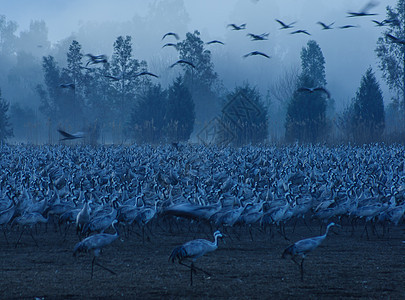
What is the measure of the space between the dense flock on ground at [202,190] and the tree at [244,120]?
16.1m

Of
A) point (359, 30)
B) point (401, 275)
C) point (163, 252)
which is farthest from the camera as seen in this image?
point (359, 30)

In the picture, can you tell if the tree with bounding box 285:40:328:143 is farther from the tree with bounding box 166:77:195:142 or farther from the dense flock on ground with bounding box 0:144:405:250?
the dense flock on ground with bounding box 0:144:405:250

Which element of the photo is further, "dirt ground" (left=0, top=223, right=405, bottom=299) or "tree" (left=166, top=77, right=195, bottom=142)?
"tree" (left=166, top=77, right=195, bottom=142)

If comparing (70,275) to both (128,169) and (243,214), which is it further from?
(128,169)

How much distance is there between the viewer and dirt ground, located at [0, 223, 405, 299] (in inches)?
408

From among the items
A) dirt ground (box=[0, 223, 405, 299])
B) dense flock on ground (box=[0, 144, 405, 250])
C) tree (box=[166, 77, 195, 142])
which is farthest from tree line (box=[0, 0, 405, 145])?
dirt ground (box=[0, 223, 405, 299])

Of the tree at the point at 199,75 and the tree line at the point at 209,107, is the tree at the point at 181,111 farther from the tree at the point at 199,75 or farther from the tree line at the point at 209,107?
the tree at the point at 199,75

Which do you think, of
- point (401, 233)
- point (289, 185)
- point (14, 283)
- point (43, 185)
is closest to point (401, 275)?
point (401, 233)

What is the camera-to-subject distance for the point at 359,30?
18325 cm

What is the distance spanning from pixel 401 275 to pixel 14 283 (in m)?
7.19

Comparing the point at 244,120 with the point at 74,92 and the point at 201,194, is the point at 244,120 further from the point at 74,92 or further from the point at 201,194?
the point at 201,194

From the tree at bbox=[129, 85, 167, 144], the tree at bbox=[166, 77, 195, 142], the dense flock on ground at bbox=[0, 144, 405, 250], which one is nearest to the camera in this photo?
the dense flock on ground at bbox=[0, 144, 405, 250]

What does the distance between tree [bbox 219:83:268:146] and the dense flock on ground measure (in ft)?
52.8

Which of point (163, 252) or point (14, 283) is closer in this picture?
point (14, 283)
